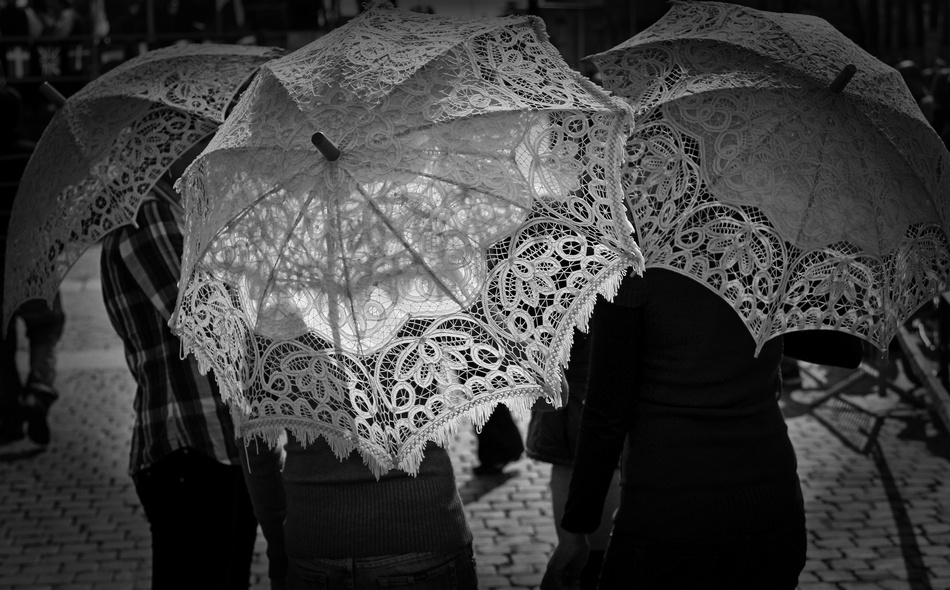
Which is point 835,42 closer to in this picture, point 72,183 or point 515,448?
point 72,183

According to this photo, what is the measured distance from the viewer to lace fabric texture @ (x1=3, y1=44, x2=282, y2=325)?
10.6ft

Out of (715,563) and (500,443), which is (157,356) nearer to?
(715,563)

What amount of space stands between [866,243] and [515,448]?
4165 millimetres

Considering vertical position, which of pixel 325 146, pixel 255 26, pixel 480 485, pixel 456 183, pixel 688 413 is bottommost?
pixel 480 485

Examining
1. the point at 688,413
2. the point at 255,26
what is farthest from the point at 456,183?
the point at 255,26

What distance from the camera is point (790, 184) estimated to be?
270cm

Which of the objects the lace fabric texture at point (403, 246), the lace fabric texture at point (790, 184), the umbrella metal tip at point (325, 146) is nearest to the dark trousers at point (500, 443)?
the lace fabric texture at point (790, 184)

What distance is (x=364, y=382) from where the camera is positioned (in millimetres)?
2312

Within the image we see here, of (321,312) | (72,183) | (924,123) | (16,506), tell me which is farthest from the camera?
(16,506)

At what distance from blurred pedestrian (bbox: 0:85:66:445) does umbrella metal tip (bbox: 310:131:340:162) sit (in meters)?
5.69

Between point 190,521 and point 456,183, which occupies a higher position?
point 456,183

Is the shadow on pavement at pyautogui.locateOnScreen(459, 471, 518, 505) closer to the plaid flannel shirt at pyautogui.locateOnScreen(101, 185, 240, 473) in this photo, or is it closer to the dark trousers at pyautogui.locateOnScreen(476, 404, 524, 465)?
the dark trousers at pyautogui.locateOnScreen(476, 404, 524, 465)

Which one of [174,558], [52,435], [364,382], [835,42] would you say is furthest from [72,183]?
[52,435]

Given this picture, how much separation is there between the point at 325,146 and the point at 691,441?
125 centimetres
